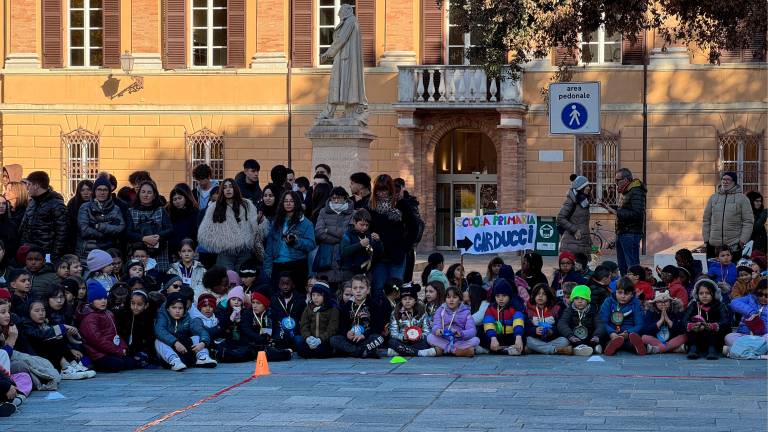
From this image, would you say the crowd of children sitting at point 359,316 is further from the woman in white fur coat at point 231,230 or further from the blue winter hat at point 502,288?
the woman in white fur coat at point 231,230

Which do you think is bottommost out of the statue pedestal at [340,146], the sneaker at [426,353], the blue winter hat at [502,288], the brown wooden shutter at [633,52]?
the sneaker at [426,353]

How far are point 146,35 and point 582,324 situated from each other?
23016 millimetres

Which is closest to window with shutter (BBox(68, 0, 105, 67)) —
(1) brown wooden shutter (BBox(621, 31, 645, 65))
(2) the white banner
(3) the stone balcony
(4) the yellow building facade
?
(4) the yellow building facade

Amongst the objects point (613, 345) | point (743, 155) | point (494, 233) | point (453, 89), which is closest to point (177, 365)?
point (613, 345)

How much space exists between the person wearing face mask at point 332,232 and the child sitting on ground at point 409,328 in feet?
3.35

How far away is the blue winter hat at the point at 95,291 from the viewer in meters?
15.3

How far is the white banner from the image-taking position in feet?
66.4

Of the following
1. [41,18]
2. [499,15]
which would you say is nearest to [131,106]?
[41,18]

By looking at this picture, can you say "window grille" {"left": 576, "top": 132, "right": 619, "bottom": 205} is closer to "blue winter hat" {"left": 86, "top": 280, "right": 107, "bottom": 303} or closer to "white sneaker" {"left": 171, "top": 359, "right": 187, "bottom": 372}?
"blue winter hat" {"left": 86, "top": 280, "right": 107, "bottom": 303}

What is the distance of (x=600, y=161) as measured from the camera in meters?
36.2

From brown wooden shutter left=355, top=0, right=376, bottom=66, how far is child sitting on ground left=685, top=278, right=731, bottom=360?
840 inches

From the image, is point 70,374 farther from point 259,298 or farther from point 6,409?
point 259,298

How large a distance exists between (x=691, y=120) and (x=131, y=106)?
12930 millimetres

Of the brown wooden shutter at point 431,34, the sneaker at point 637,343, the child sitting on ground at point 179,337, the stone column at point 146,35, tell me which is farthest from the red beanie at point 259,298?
the stone column at point 146,35
